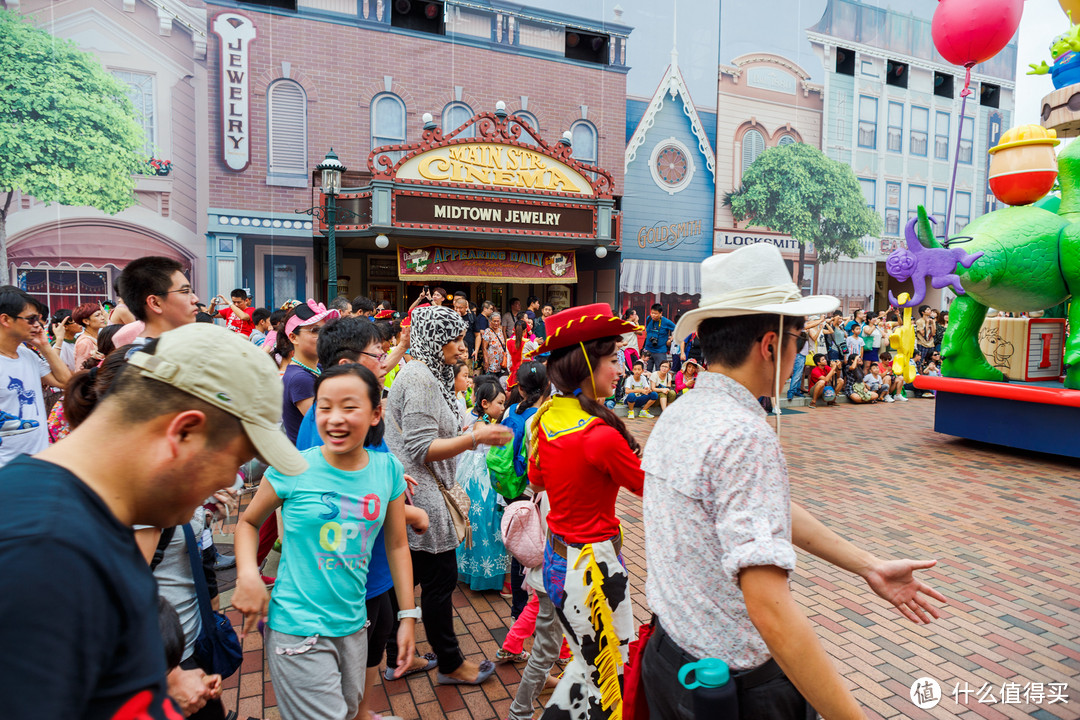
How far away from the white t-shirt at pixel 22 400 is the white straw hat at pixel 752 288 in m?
3.70

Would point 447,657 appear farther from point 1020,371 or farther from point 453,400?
point 1020,371

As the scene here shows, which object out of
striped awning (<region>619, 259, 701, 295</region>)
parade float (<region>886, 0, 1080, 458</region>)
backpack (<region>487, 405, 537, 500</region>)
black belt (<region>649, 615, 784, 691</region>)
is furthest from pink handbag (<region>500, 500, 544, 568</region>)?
striped awning (<region>619, 259, 701, 295</region>)

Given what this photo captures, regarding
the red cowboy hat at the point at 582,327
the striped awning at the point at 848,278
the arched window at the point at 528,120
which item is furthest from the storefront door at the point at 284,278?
the striped awning at the point at 848,278

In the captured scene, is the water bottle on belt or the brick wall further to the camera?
the brick wall

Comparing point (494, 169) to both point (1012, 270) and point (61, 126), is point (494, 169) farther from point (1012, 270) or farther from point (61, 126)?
point (1012, 270)

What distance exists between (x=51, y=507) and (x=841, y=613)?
13.8ft

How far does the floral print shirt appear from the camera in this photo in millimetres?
1353

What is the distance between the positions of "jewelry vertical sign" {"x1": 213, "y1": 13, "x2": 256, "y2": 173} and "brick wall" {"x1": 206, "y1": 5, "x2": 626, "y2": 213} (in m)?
0.12

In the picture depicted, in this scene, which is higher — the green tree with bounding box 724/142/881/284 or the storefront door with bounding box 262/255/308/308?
the green tree with bounding box 724/142/881/284

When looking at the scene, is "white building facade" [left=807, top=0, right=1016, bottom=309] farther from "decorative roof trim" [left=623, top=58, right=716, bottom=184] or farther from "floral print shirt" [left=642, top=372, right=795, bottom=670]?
"floral print shirt" [left=642, top=372, right=795, bottom=670]

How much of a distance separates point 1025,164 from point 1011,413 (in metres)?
3.05

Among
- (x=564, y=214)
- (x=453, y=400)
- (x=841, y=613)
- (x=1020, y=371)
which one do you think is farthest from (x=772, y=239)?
(x=453, y=400)

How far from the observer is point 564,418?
2.49m

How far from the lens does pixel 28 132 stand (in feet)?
35.9
